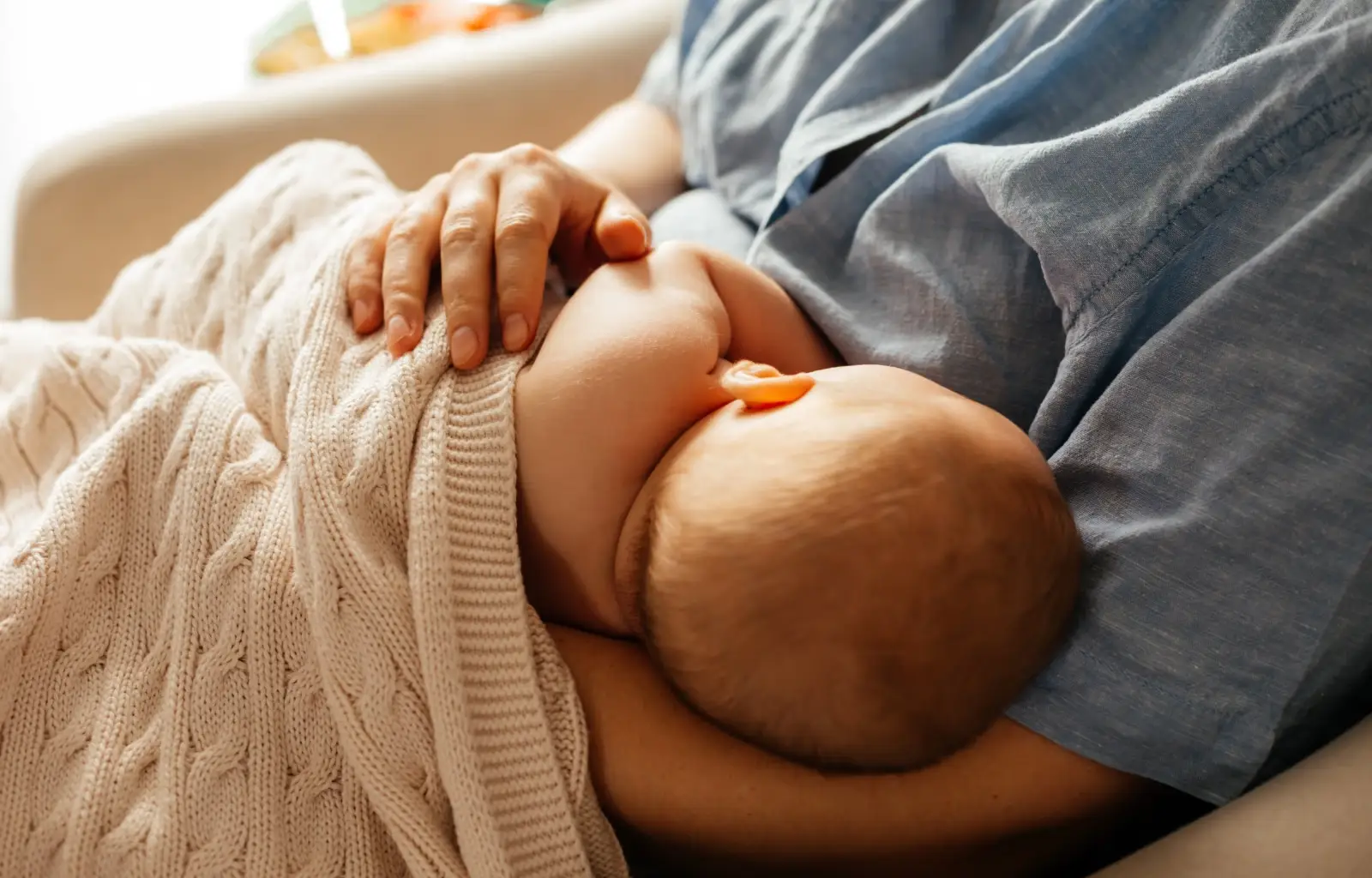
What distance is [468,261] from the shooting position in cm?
82

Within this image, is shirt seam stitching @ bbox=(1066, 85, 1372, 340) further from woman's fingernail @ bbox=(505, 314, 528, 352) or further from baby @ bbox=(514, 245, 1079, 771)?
woman's fingernail @ bbox=(505, 314, 528, 352)

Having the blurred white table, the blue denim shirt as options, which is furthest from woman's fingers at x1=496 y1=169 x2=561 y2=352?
the blurred white table

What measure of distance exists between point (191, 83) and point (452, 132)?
138 centimetres

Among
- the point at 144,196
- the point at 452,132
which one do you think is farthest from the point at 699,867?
the point at 144,196

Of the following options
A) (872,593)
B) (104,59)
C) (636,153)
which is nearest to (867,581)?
(872,593)

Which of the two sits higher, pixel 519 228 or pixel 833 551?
pixel 519 228

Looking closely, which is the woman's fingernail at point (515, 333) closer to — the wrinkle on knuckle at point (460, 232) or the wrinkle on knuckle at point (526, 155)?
the wrinkle on knuckle at point (460, 232)

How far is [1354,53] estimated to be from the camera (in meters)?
0.59

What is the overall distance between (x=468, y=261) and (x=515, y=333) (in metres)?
0.08

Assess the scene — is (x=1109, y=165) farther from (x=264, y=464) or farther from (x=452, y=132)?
(x=452, y=132)

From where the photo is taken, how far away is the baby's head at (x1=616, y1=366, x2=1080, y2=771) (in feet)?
2.07

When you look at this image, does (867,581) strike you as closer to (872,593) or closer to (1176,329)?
(872,593)

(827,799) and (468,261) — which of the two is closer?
(827,799)

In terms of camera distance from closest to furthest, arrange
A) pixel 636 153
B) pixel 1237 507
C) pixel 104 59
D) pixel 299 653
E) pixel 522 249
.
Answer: pixel 1237 507 → pixel 299 653 → pixel 522 249 → pixel 636 153 → pixel 104 59
